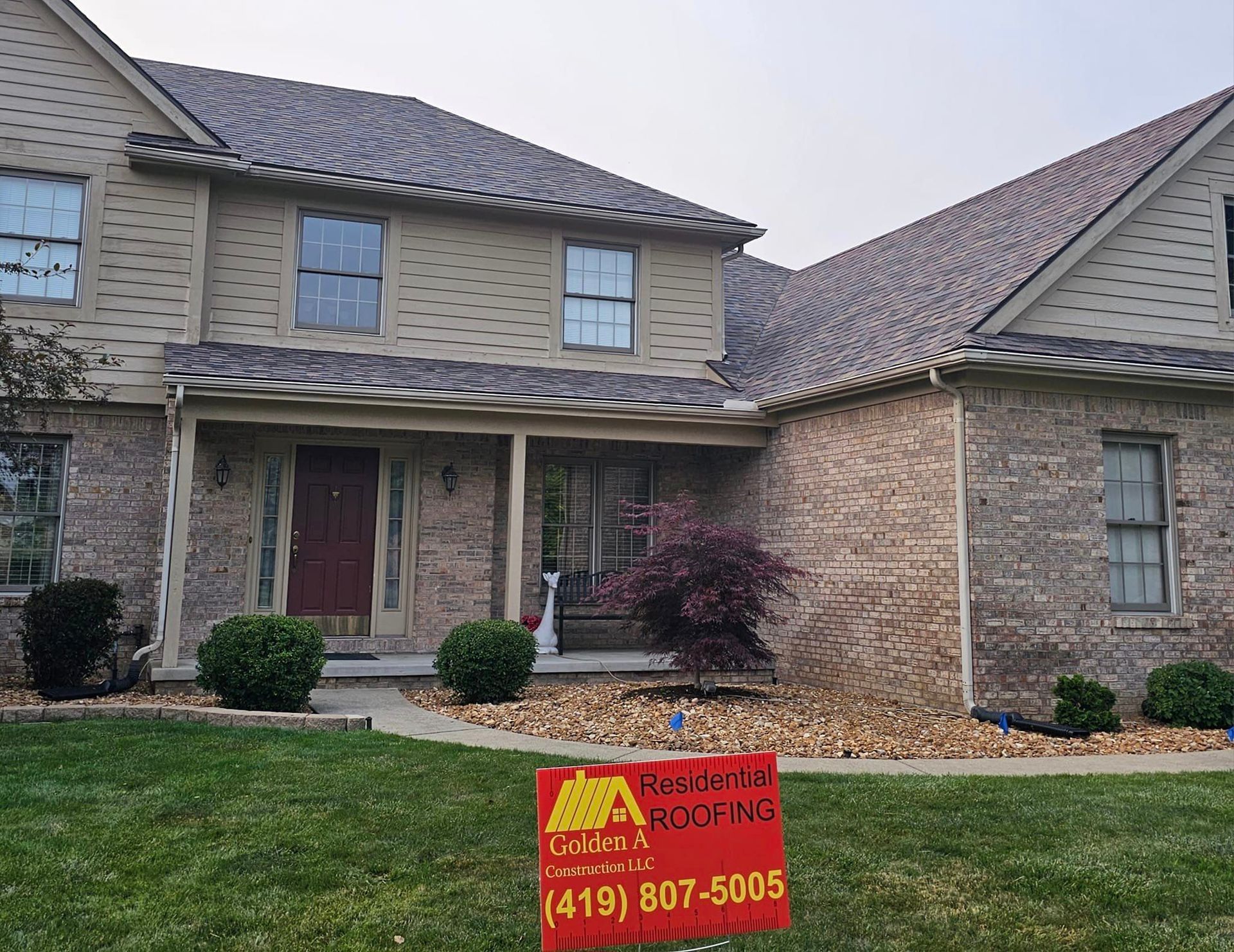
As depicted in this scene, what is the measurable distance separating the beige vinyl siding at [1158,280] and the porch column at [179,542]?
8.85 metres

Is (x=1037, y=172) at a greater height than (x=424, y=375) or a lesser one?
greater

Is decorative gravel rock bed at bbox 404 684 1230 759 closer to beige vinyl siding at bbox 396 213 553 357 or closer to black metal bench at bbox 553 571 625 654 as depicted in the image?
black metal bench at bbox 553 571 625 654

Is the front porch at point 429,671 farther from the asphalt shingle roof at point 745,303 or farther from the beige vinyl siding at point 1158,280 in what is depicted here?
the beige vinyl siding at point 1158,280

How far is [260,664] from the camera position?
28.0ft

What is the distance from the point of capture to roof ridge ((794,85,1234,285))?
11.9m

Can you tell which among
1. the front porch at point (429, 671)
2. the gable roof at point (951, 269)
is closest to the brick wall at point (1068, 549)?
the gable roof at point (951, 269)

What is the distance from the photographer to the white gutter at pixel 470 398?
10547 mm

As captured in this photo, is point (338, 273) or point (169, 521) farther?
point (338, 273)

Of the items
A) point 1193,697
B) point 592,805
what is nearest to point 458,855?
point 592,805

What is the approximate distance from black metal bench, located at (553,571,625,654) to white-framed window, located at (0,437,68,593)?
580 cm

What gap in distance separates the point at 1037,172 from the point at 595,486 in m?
7.55

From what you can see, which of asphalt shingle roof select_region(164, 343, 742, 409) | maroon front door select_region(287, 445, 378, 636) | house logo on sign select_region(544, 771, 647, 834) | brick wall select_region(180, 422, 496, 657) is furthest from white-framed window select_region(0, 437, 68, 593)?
house logo on sign select_region(544, 771, 647, 834)

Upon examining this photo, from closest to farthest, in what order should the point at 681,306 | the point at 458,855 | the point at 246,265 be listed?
the point at 458,855 < the point at 246,265 < the point at 681,306

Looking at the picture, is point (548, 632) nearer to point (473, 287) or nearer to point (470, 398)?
point (470, 398)
